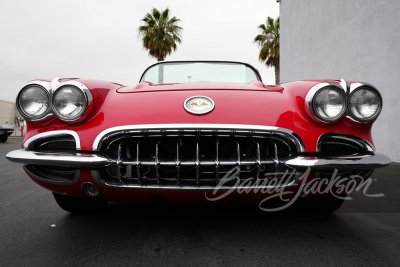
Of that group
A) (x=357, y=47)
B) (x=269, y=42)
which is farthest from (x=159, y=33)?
(x=357, y=47)

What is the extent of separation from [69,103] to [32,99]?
0.74 ft

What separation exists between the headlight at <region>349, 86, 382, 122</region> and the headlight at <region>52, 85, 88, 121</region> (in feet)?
4.83

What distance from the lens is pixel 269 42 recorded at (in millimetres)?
16406

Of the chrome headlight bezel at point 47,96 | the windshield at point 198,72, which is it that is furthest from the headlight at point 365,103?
the chrome headlight bezel at point 47,96

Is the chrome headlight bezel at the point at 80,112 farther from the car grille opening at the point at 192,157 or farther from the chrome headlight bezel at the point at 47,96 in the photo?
the car grille opening at the point at 192,157

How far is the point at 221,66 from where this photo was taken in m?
2.91

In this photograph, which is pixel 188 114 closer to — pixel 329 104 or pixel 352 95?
pixel 329 104

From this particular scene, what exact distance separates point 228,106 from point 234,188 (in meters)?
0.44

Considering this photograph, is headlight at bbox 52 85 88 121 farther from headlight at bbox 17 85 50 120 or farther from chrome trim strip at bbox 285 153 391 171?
chrome trim strip at bbox 285 153 391 171

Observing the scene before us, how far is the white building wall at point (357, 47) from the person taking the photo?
16.1ft

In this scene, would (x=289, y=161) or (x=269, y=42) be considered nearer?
(x=289, y=161)

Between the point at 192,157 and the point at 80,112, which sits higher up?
the point at 80,112

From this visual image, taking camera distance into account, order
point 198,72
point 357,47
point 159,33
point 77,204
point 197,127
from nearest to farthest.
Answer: point 197,127, point 77,204, point 198,72, point 357,47, point 159,33

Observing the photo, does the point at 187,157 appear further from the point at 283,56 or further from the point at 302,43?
the point at 283,56
